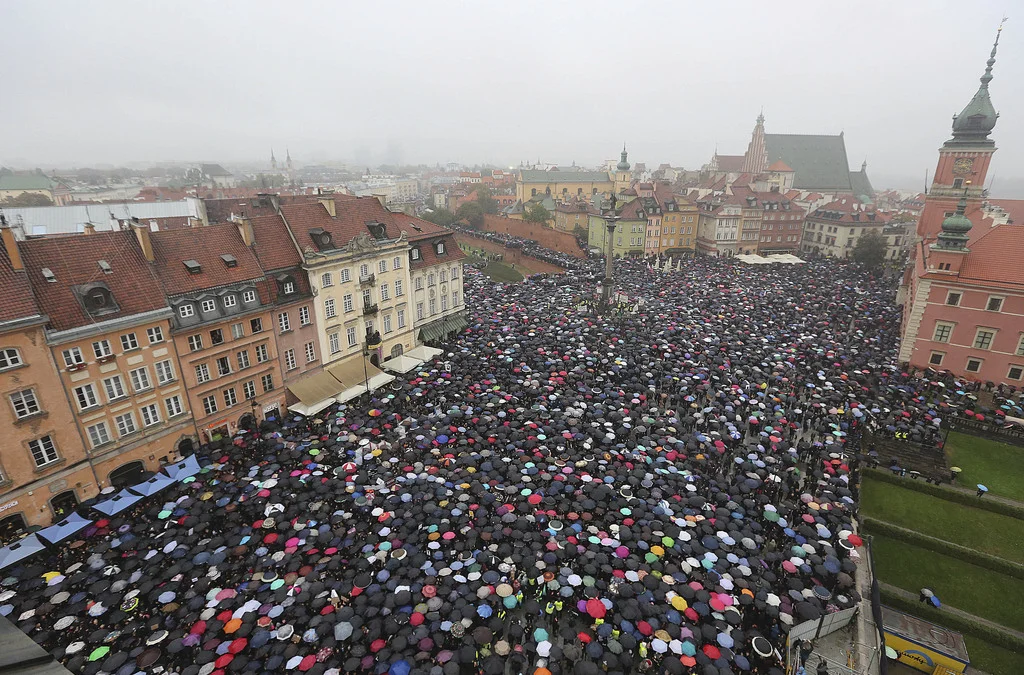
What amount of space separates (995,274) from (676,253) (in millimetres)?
56046

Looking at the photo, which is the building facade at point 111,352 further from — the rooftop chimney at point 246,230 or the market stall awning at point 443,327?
the market stall awning at point 443,327

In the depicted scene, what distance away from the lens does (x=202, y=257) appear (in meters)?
32.9

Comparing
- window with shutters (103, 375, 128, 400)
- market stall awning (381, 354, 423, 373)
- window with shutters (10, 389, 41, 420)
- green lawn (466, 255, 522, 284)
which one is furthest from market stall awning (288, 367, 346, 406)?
green lawn (466, 255, 522, 284)

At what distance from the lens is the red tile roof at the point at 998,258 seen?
132 feet

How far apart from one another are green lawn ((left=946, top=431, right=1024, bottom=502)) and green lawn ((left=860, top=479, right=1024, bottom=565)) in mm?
2949

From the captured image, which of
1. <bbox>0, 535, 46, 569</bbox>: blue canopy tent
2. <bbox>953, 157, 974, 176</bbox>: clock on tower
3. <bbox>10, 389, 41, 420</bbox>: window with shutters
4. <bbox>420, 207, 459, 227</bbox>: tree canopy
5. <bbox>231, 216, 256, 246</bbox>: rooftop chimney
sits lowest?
<bbox>0, 535, 46, 569</bbox>: blue canopy tent

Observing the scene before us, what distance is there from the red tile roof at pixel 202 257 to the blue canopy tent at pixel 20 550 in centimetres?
1412

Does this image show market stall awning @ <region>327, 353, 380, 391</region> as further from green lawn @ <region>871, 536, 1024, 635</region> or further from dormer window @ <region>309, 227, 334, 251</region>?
green lawn @ <region>871, 536, 1024, 635</region>

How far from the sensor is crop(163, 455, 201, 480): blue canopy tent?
1128 inches

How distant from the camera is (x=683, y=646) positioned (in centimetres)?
1819

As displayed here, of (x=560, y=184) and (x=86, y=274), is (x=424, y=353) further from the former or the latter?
(x=560, y=184)

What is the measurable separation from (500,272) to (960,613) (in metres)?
71.0

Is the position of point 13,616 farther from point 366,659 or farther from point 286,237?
point 286,237

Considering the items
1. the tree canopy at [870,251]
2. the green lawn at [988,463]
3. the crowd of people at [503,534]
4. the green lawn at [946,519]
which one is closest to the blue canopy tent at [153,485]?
the crowd of people at [503,534]
